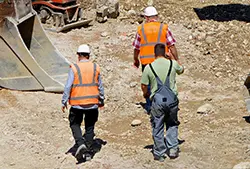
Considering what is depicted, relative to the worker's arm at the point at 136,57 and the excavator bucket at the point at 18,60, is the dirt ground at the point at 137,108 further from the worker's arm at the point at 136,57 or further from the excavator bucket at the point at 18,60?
the worker's arm at the point at 136,57

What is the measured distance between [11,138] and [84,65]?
76.6 inches

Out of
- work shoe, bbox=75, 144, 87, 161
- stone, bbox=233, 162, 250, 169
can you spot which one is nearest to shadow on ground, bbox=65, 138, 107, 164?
work shoe, bbox=75, 144, 87, 161

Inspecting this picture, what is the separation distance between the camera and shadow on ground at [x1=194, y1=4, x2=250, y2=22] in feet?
49.6

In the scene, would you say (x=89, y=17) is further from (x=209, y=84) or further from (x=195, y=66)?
(x=209, y=84)

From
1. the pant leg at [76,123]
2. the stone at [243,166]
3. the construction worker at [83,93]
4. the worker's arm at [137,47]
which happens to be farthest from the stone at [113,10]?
the stone at [243,166]

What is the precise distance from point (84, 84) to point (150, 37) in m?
2.00

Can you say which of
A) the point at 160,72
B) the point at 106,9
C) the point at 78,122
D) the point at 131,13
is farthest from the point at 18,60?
the point at 131,13

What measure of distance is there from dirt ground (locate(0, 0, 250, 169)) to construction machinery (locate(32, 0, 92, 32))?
0.95ft

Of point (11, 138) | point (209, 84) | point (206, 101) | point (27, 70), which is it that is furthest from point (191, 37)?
point (11, 138)

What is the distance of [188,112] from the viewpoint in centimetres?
967

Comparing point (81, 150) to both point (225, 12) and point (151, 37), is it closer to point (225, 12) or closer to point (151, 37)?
point (151, 37)

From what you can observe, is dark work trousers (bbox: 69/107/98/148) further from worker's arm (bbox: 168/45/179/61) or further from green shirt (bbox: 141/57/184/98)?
worker's arm (bbox: 168/45/179/61)

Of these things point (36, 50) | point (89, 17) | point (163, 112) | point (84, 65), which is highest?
point (84, 65)

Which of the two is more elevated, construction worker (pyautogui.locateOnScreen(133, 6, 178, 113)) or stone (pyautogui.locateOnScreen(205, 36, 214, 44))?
construction worker (pyautogui.locateOnScreen(133, 6, 178, 113))
